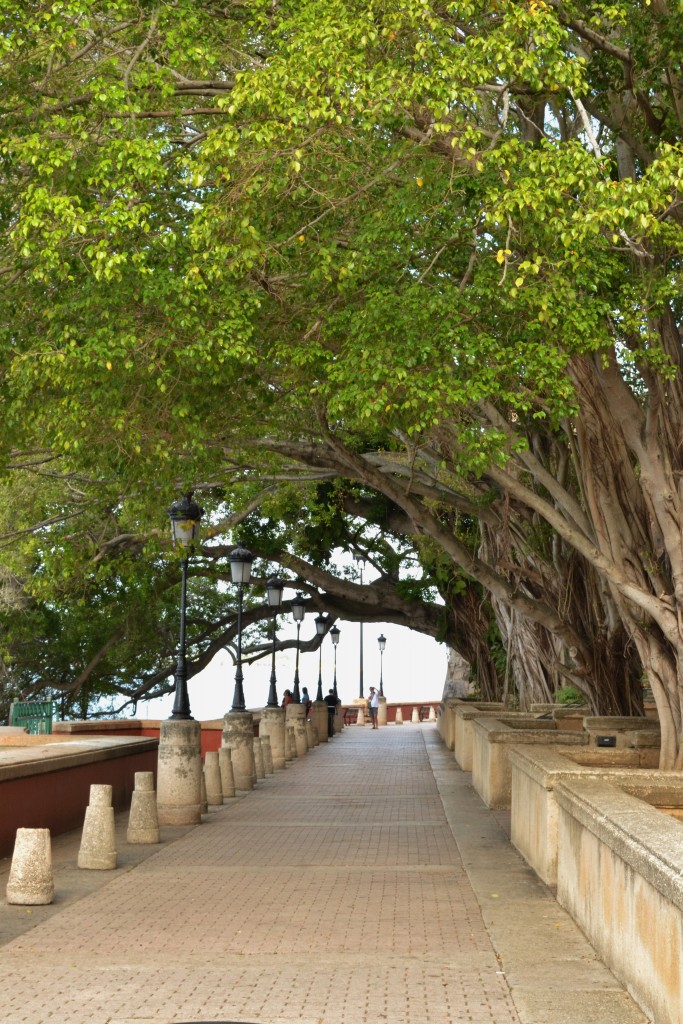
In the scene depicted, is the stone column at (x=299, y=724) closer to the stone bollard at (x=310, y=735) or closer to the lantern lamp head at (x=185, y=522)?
the stone bollard at (x=310, y=735)

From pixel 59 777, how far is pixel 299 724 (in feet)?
60.9

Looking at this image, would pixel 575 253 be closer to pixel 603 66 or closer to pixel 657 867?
pixel 603 66

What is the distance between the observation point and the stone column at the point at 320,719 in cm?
3823

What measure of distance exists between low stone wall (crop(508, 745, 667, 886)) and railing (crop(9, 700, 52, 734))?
1455 centimetres

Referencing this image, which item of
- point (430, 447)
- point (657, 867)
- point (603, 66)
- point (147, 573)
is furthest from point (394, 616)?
point (657, 867)

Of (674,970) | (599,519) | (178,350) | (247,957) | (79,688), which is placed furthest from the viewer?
(79,688)

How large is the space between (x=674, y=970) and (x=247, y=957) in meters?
3.14

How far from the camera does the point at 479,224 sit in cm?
1269

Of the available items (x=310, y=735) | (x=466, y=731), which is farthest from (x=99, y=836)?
(x=310, y=735)

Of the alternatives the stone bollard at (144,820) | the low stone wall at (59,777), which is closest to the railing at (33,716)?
the low stone wall at (59,777)

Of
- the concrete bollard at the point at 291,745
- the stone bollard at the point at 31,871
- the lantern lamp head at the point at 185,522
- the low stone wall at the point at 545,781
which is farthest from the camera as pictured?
the concrete bollard at the point at 291,745

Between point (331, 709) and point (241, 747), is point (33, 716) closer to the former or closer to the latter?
point (241, 747)

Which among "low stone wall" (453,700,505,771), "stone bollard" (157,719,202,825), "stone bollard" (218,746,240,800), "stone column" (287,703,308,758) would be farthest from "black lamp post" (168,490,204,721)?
"stone column" (287,703,308,758)

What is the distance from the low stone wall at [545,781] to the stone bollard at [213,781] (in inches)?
237
